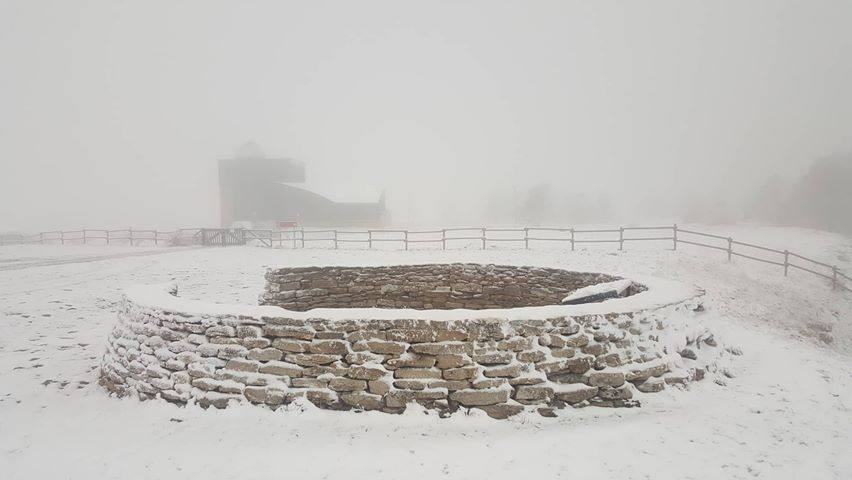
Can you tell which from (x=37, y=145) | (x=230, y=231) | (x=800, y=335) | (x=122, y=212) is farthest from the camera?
(x=37, y=145)

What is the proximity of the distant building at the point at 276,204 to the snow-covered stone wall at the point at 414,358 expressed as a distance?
116 feet

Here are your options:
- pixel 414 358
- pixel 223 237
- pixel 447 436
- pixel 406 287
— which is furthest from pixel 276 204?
pixel 447 436

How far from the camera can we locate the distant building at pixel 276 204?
131 ft

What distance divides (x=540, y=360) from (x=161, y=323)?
421cm

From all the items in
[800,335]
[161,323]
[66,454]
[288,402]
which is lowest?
[800,335]

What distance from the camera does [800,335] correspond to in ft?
40.9

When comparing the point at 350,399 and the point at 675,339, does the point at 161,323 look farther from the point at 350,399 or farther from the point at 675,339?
the point at 675,339

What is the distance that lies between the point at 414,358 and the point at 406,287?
18.9ft

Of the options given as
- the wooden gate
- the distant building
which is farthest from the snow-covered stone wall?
the distant building

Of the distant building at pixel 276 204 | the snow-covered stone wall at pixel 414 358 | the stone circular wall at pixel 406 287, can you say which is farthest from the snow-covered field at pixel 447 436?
the distant building at pixel 276 204

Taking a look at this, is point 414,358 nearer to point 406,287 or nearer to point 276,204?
point 406,287

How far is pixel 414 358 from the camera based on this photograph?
443cm

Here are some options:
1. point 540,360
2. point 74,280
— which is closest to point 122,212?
point 74,280

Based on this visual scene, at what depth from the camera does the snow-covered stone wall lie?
14.5 ft
